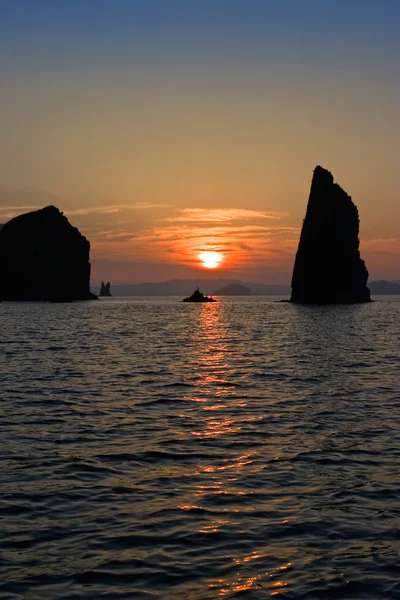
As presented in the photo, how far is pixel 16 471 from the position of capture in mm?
15672

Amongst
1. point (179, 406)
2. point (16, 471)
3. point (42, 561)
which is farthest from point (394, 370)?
point (42, 561)

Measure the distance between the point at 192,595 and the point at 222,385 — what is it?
22439 millimetres

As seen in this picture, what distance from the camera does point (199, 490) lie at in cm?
1429

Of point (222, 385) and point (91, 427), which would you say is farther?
point (222, 385)

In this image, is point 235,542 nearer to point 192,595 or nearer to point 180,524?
point 180,524

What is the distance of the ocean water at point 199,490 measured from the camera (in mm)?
9961

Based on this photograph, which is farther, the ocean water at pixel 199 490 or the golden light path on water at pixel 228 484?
the ocean water at pixel 199 490

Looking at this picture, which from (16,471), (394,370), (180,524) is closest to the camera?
(180,524)

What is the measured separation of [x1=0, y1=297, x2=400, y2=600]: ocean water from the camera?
9.96 m

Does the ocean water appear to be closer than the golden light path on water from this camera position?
No

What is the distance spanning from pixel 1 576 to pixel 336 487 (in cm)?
778

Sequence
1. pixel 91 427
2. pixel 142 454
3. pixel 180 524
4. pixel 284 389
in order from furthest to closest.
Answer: pixel 284 389 < pixel 91 427 < pixel 142 454 < pixel 180 524

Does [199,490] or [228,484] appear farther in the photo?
[228,484]

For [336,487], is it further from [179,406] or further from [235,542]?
[179,406]
